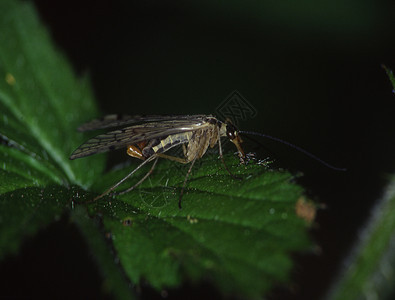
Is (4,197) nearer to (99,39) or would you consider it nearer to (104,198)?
(104,198)

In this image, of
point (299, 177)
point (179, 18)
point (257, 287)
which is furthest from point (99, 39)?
point (257, 287)

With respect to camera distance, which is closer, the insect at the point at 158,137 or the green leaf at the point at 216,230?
the green leaf at the point at 216,230

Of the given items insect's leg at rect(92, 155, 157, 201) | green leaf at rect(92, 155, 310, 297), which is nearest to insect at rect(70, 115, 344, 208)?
insect's leg at rect(92, 155, 157, 201)

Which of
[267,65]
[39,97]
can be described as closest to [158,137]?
[39,97]

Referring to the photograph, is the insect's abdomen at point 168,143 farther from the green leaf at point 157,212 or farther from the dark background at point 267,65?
the dark background at point 267,65

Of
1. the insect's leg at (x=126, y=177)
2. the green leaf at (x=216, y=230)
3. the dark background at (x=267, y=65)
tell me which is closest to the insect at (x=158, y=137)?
the insect's leg at (x=126, y=177)

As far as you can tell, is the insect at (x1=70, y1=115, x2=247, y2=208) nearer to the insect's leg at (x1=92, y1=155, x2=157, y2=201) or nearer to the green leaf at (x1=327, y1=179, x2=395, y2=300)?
the insect's leg at (x1=92, y1=155, x2=157, y2=201)

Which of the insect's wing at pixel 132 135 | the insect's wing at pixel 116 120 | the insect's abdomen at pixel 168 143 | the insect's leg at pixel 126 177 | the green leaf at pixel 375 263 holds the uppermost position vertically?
the insect's wing at pixel 116 120
